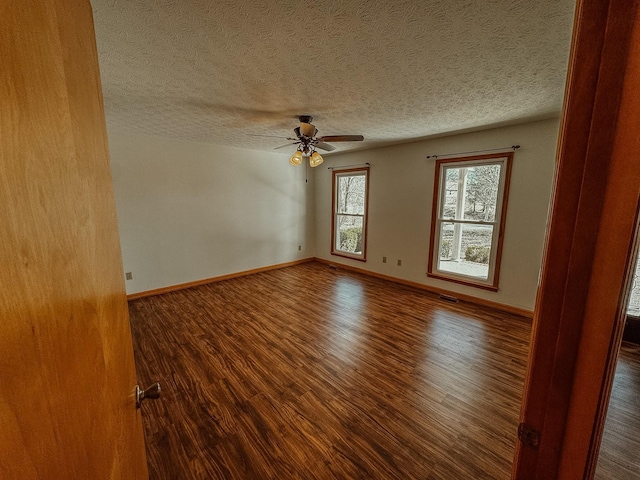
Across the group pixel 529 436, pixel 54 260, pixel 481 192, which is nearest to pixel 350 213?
pixel 481 192

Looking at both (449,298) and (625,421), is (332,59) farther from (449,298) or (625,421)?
(449,298)

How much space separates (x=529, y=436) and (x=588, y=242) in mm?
477

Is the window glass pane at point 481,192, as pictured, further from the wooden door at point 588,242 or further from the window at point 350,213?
the wooden door at point 588,242

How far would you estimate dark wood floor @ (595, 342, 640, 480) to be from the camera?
982 millimetres

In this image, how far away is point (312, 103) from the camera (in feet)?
7.72

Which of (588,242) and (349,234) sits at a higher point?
(588,242)

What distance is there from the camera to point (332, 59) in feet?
5.35

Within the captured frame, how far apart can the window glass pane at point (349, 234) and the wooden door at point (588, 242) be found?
14.6 ft

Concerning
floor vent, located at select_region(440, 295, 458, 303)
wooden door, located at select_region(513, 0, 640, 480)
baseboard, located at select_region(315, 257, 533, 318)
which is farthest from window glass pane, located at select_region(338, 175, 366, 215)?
wooden door, located at select_region(513, 0, 640, 480)

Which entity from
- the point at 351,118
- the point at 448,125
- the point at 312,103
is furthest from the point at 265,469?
the point at 448,125

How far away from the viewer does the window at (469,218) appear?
3.23 m

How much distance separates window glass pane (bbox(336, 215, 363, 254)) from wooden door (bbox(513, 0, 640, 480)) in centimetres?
446

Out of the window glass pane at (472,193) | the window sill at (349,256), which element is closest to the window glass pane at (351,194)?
the window sill at (349,256)

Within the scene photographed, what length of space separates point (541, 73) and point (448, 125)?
4.32 ft
